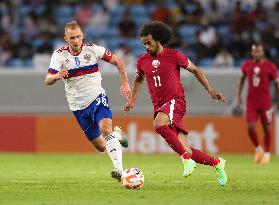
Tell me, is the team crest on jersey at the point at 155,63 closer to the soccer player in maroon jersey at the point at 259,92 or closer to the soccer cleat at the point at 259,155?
the soccer player in maroon jersey at the point at 259,92

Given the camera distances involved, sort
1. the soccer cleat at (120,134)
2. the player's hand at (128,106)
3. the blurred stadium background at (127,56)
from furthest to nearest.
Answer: the blurred stadium background at (127,56)
the soccer cleat at (120,134)
the player's hand at (128,106)

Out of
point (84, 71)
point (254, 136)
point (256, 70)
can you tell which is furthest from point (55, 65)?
point (254, 136)

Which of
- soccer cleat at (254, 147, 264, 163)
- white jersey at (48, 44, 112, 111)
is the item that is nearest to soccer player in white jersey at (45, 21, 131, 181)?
white jersey at (48, 44, 112, 111)

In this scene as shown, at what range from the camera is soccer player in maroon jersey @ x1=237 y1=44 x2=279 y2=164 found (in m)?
18.3

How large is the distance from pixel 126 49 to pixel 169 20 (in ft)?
6.06

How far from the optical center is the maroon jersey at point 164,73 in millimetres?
12328

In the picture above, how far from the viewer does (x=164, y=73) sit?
1234 centimetres

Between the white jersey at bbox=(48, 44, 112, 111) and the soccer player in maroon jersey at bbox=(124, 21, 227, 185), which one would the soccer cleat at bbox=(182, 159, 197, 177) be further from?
the white jersey at bbox=(48, 44, 112, 111)

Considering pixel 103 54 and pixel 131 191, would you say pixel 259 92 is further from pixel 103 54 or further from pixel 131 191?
pixel 131 191

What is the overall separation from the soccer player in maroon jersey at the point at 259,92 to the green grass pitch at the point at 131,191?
0.48m

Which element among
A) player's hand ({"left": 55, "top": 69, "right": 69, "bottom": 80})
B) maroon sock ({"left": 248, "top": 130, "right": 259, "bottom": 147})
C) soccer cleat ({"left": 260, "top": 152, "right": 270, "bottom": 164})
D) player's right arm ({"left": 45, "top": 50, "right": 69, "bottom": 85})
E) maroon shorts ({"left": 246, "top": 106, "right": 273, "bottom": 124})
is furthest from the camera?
maroon sock ({"left": 248, "top": 130, "right": 259, "bottom": 147})

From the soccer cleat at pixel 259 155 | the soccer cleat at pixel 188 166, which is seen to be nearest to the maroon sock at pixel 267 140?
the soccer cleat at pixel 259 155

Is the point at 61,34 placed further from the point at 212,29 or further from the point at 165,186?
the point at 165,186

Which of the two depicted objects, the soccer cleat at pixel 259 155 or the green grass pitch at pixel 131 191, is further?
the soccer cleat at pixel 259 155
